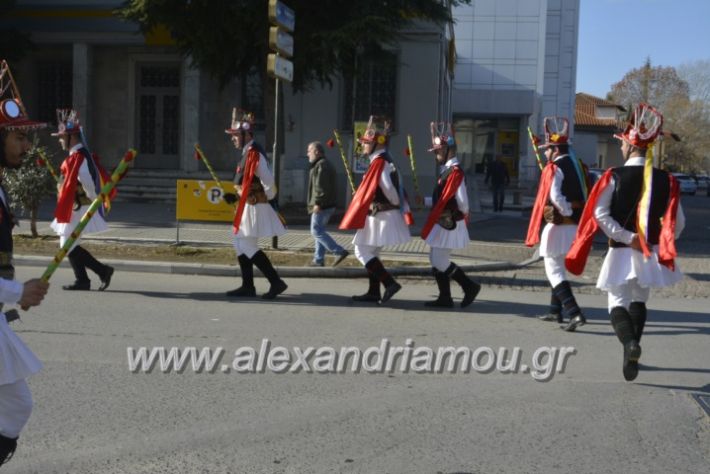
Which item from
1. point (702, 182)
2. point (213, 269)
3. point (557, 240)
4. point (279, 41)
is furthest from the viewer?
point (702, 182)

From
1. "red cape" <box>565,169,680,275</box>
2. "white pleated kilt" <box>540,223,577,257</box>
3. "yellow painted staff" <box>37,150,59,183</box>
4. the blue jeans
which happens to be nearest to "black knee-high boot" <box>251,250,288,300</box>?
the blue jeans

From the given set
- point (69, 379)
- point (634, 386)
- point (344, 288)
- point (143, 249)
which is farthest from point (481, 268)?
point (69, 379)

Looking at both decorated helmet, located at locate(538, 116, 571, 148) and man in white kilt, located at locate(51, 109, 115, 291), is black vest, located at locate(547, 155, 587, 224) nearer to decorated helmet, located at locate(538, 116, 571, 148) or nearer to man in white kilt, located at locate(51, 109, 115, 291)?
decorated helmet, located at locate(538, 116, 571, 148)

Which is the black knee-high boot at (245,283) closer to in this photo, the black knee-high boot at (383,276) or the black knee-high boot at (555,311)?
the black knee-high boot at (383,276)

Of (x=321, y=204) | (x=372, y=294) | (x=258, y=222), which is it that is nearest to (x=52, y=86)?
(x=321, y=204)

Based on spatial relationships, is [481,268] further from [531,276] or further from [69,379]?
[69,379]

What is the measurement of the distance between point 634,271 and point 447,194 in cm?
350

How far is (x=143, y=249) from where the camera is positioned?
14.1 meters

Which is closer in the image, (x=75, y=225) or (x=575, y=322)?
(x=575, y=322)

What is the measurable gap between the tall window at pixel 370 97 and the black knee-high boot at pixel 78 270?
47.6 ft

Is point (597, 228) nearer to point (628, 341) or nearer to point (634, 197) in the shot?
point (634, 197)

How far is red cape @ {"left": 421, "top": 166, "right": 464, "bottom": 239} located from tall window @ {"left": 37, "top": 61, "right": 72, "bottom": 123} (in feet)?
64.3

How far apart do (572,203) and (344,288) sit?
3.69 metres

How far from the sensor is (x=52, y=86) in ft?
87.2
